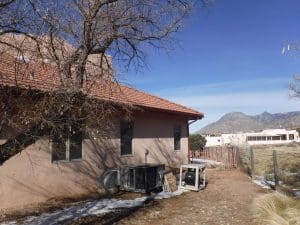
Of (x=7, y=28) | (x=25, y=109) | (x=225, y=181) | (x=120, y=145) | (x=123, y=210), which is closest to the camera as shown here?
A: (x=7, y=28)

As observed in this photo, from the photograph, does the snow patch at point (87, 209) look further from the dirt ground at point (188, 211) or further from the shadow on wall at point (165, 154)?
the shadow on wall at point (165, 154)

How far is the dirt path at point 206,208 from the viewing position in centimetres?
895

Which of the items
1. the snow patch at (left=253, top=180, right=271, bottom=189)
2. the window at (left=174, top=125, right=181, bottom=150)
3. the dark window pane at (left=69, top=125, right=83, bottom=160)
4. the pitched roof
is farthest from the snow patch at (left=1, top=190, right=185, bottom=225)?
the window at (left=174, top=125, right=181, bottom=150)

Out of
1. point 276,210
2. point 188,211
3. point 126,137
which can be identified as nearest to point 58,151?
point 126,137

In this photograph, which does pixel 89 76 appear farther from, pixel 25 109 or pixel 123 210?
pixel 123 210

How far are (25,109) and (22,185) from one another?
7.36ft

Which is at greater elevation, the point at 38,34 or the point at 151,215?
the point at 38,34

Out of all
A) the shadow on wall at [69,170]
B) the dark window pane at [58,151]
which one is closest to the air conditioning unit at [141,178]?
the shadow on wall at [69,170]

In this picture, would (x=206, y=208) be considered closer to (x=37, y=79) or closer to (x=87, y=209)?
(x=87, y=209)

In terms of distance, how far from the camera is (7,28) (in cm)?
591

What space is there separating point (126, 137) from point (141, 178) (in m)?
2.58

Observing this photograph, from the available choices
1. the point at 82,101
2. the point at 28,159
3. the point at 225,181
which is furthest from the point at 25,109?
the point at 225,181

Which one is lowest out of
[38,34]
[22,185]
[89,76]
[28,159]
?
[22,185]

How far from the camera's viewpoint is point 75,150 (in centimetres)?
A: 1226
